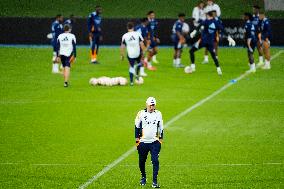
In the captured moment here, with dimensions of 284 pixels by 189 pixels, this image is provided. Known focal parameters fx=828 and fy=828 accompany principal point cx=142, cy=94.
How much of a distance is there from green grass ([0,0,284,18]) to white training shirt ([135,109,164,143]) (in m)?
40.0

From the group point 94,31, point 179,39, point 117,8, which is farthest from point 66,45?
point 117,8

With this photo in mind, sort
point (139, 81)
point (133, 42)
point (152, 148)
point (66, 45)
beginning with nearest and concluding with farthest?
point (152, 148)
point (66, 45)
point (133, 42)
point (139, 81)

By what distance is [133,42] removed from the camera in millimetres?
34625

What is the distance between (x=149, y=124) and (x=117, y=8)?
42.9 m

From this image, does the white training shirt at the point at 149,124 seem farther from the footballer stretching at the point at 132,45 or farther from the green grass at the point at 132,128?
the footballer stretching at the point at 132,45

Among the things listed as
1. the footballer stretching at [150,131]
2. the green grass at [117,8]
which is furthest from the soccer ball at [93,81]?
the green grass at [117,8]

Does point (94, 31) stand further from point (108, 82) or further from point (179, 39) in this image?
point (108, 82)

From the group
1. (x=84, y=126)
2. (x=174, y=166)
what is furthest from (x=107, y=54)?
(x=174, y=166)

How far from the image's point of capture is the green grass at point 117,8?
2282 inches

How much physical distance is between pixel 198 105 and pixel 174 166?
986 centimetres

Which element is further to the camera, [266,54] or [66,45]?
[266,54]

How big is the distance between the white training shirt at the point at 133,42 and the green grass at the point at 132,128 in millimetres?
1507

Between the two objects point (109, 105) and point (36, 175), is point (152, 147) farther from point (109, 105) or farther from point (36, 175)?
point (109, 105)

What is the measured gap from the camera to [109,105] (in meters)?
30.1
